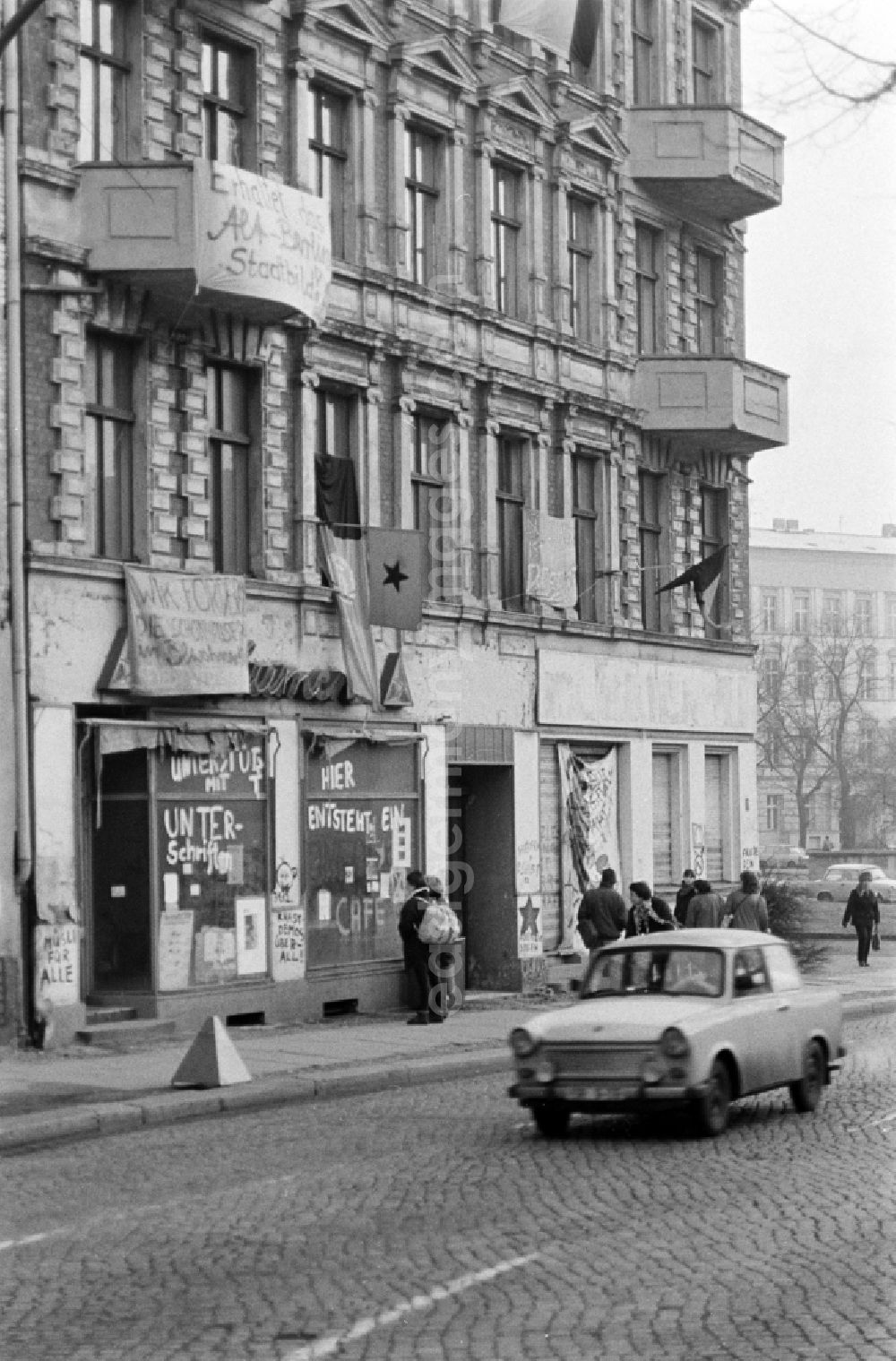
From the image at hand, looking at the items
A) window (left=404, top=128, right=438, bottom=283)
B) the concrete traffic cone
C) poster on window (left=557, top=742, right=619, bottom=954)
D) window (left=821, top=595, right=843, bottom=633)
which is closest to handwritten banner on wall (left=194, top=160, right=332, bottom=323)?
window (left=404, top=128, right=438, bottom=283)

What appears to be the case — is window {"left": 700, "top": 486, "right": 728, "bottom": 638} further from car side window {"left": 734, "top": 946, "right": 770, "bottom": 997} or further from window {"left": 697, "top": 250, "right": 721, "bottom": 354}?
car side window {"left": 734, "top": 946, "right": 770, "bottom": 997}

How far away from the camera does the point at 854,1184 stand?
43.5 ft

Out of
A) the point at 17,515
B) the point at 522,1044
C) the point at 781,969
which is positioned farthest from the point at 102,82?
the point at 522,1044

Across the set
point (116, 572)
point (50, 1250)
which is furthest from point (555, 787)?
point (50, 1250)

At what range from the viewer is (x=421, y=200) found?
30.5 metres

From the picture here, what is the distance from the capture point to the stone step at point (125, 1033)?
2327cm

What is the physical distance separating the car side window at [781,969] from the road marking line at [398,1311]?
6.56 metres

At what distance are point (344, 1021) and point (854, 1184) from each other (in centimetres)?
1437

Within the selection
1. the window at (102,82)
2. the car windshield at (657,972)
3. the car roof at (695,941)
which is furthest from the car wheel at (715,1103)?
the window at (102,82)

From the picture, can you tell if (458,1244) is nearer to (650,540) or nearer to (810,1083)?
(810,1083)

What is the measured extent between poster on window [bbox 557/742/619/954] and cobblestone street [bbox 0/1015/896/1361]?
610 inches

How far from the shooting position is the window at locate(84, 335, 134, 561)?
2439 centimetres

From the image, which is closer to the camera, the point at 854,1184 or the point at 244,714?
the point at 854,1184

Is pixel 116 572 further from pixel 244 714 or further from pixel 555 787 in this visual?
pixel 555 787
